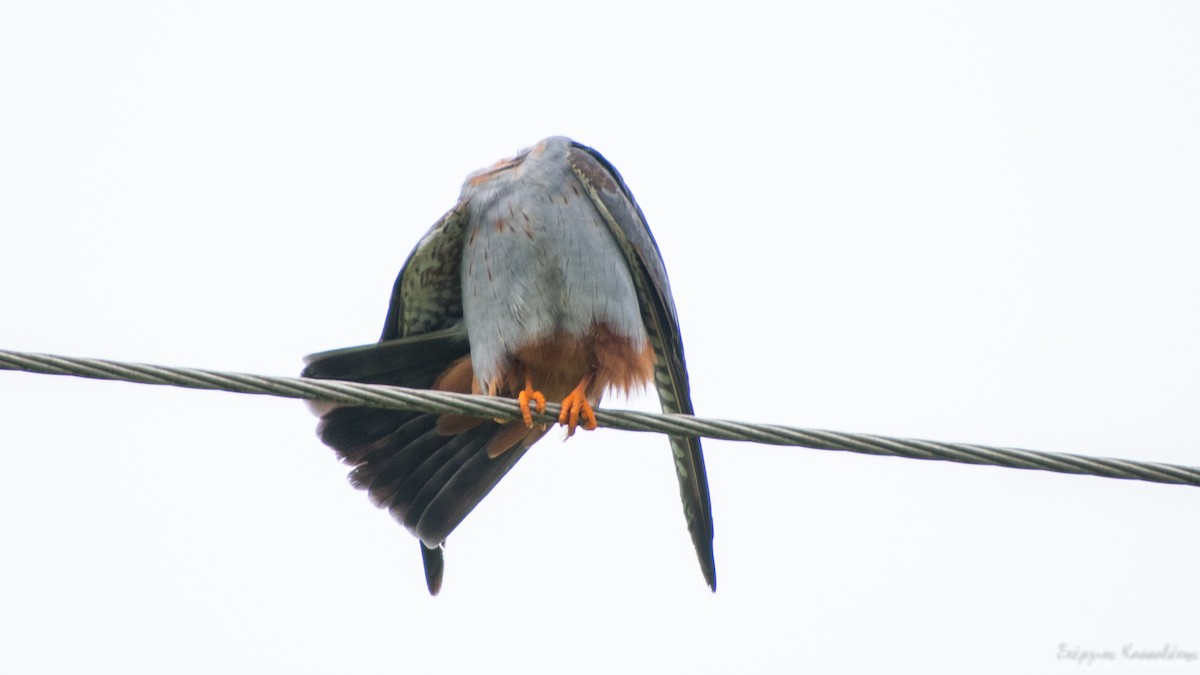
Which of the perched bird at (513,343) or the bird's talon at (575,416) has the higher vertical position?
the perched bird at (513,343)

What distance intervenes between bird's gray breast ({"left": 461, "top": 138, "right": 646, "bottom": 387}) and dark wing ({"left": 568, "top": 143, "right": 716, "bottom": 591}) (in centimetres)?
6

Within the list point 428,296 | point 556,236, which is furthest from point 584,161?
point 428,296

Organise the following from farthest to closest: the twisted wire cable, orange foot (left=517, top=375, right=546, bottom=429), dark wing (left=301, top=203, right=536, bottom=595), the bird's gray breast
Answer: dark wing (left=301, top=203, right=536, bottom=595)
the bird's gray breast
orange foot (left=517, top=375, right=546, bottom=429)
the twisted wire cable

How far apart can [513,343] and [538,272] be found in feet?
1.13

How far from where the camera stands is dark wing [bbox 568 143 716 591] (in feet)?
17.0

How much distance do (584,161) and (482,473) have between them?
1.59 meters

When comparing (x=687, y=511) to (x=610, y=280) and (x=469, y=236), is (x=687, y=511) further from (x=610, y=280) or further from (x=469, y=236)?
(x=469, y=236)

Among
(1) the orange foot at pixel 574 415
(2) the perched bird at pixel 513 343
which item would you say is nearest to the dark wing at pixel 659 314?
(2) the perched bird at pixel 513 343

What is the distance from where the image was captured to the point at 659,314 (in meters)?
5.66

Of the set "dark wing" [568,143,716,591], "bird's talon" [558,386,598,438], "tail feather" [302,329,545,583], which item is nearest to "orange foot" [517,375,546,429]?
"bird's talon" [558,386,598,438]

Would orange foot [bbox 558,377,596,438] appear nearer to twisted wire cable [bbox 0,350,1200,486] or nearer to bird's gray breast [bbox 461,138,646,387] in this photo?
A: bird's gray breast [bbox 461,138,646,387]

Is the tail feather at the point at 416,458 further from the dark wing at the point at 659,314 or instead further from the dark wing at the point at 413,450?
the dark wing at the point at 659,314

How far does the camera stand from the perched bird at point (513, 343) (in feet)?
18.0

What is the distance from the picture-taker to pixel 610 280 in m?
5.47
